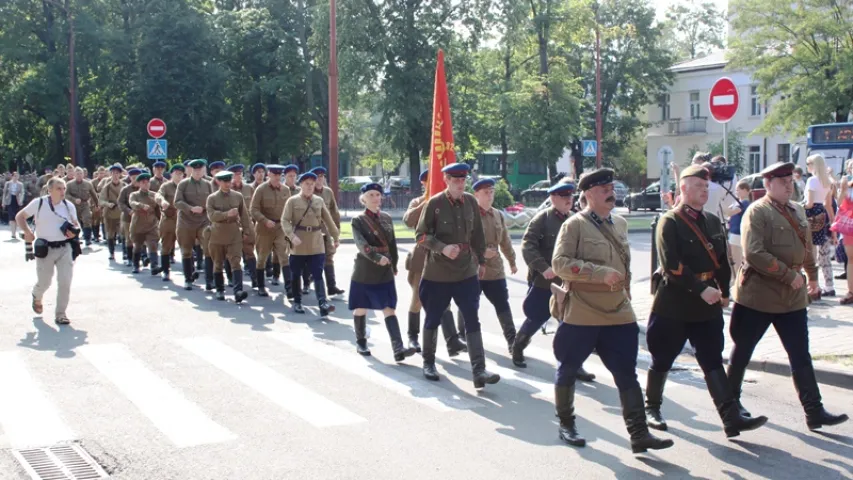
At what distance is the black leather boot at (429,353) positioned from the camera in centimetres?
829

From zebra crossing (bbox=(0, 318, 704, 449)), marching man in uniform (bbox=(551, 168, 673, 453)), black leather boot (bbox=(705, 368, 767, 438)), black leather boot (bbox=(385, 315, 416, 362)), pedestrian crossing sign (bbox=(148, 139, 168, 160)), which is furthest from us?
pedestrian crossing sign (bbox=(148, 139, 168, 160))

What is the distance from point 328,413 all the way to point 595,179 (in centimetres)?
268

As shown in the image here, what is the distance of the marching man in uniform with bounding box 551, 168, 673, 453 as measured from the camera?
596 centimetres

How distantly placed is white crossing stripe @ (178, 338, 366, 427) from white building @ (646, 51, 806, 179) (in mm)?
46646

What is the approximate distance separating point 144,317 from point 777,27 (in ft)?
104

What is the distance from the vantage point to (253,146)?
51.1 m

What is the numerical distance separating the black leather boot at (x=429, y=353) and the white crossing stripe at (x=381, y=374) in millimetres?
98

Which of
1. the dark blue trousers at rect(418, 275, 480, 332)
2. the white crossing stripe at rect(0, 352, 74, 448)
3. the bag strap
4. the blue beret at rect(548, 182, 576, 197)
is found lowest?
the white crossing stripe at rect(0, 352, 74, 448)

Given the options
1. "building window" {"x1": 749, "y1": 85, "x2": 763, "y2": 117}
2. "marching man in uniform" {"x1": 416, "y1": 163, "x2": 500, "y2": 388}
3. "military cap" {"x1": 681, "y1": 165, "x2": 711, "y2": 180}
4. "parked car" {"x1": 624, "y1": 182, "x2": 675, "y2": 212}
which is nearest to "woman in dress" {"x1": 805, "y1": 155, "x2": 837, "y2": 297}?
"marching man in uniform" {"x1": 416, "y1": 163, "x2": 500, "y2": 388}

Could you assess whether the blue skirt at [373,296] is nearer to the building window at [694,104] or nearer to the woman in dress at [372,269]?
the woman in dress at [372,269]

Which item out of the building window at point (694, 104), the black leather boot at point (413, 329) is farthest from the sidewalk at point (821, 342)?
the building window at point (694, 104)

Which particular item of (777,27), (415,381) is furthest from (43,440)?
(777,27)

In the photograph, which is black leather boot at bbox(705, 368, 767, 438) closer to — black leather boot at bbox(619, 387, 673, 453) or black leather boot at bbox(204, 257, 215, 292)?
black leather boot at bbox(619, 387, 673, 453)

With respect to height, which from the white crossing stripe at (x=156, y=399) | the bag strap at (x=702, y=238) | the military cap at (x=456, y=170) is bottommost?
the white crossing stripe at (x=156, y=399)
